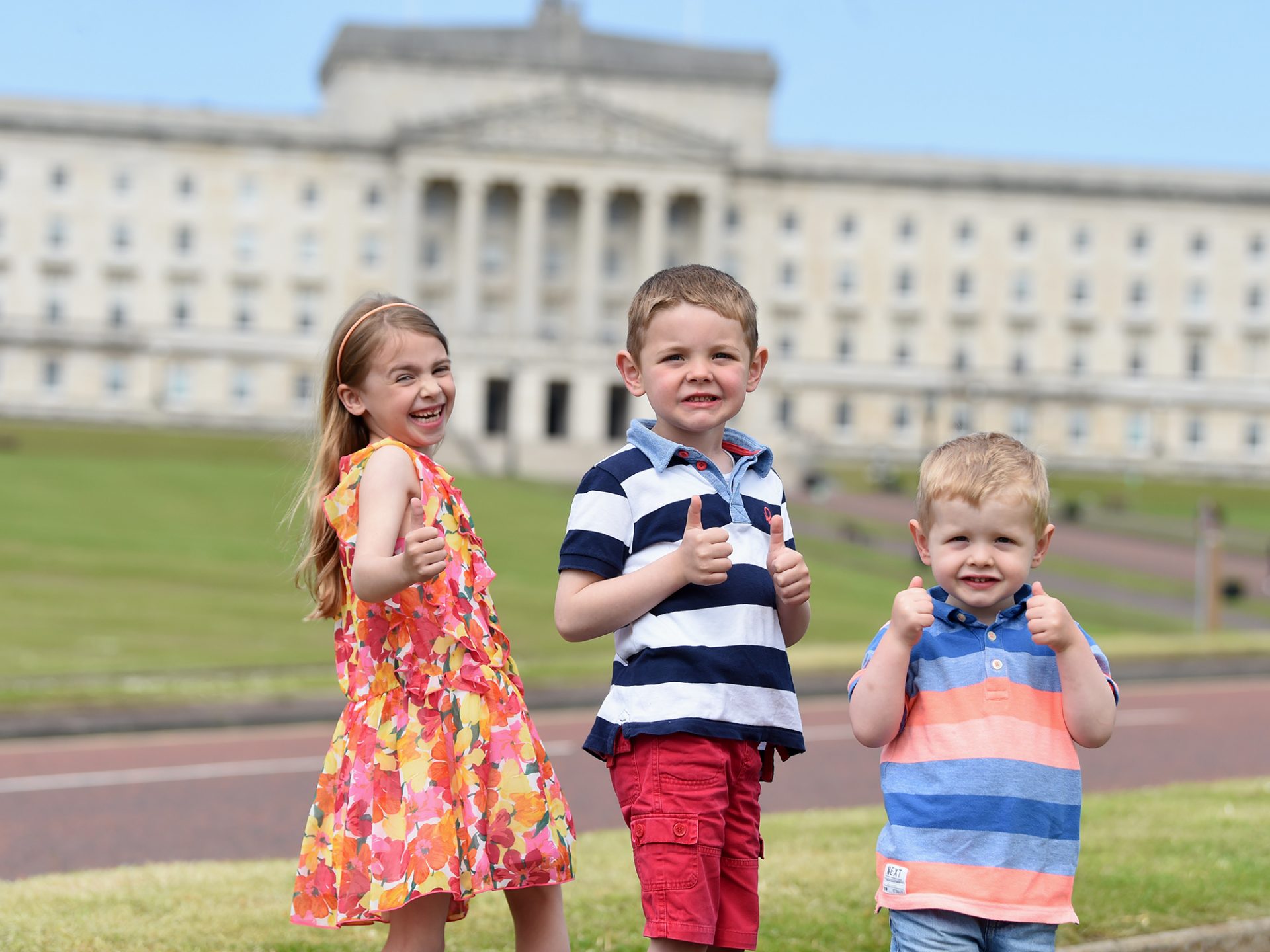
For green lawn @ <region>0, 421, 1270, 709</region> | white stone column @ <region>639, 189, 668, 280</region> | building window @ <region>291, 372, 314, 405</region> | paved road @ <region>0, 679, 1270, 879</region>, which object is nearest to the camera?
paved road @ <region>0, 679, 1270, 879</region>

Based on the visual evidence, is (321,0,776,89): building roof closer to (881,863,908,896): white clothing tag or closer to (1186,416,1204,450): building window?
(1186,416,1204,450): building window

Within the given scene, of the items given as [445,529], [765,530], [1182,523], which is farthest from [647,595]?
[1182,523]

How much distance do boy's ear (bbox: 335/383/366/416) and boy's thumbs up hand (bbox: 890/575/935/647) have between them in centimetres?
186

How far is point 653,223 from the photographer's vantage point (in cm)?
9144

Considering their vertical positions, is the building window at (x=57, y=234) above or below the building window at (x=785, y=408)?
above

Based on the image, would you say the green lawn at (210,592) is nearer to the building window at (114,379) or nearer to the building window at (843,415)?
the building window at (114,379)

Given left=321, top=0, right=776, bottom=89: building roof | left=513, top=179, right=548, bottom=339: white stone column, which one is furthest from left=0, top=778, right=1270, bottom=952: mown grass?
left=321, top=0, right=776, bottom=89: building roof

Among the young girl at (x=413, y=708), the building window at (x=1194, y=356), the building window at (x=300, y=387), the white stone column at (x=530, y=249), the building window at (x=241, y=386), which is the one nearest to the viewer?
the young girl at (x=413, y=708)

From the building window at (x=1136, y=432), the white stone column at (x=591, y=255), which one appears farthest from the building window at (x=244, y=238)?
the building window at (x=1136, y=432)

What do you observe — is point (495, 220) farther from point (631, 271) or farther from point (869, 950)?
point (869, 950)

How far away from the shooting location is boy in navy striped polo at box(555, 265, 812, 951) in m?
4.41

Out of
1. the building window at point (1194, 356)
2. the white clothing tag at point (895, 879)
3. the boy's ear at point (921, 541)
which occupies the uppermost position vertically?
the building window at point (1194, 356)

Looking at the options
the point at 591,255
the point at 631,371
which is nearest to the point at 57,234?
the point at 591,255

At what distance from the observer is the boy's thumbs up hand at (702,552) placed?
14.1ft
